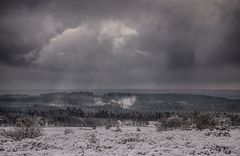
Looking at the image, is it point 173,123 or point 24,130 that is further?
point 173,123

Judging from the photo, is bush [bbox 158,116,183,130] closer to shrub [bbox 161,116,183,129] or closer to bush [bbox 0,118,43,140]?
shrub [bbox 161,116,183,129]

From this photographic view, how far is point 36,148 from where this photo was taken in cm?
3256

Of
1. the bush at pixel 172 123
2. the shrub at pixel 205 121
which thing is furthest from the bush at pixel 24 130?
the shrub at pixel 205 121

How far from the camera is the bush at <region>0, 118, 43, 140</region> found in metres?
49.5

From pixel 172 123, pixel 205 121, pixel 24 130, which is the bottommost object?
pixel 172 123

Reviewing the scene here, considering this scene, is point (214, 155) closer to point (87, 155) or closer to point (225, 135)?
point (87, 155)

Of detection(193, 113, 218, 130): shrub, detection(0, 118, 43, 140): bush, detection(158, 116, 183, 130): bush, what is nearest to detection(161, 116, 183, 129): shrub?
detection(158, 116, 183, 130): bush

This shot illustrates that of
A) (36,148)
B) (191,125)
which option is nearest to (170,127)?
(191,125)

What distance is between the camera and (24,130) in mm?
50938

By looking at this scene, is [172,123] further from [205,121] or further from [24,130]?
[24,130]

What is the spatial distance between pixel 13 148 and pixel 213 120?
124 feet

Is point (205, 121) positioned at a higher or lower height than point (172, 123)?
higher

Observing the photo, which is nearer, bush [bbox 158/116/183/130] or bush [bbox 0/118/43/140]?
bush [bbox 0/118/43/140]

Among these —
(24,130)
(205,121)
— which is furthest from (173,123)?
(24,130)
